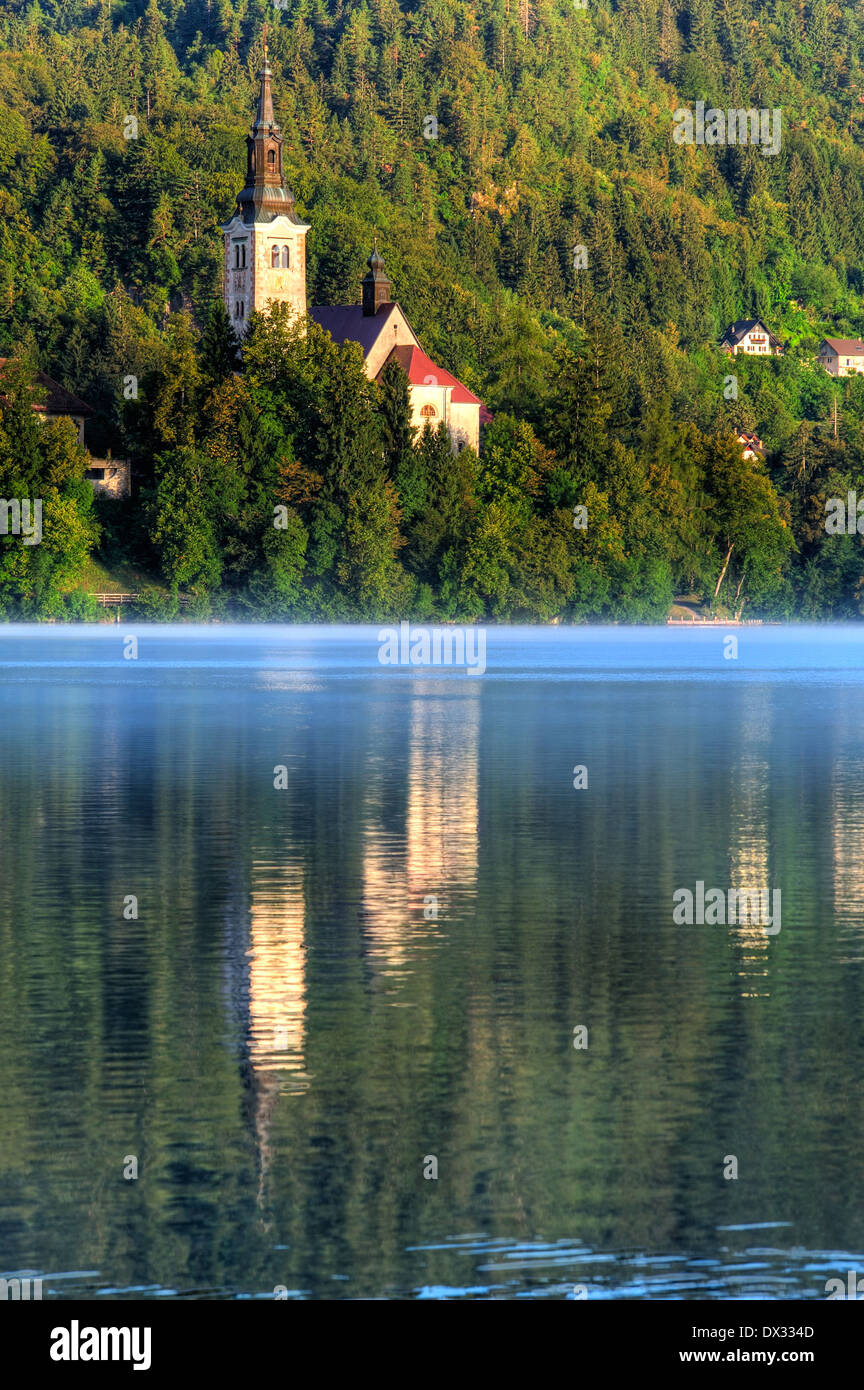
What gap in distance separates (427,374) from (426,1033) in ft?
444

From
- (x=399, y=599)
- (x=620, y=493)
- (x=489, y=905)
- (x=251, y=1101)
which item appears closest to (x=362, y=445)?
(x=399, y=599)

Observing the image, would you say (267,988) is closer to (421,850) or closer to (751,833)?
(421,850)

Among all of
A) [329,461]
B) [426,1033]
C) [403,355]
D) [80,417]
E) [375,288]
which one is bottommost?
[426,1033]

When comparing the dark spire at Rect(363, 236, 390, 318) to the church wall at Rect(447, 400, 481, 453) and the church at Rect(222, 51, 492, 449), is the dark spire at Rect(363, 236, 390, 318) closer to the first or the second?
the church at Rect(222, 51, 492, 449)

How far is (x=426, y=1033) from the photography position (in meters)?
15.8

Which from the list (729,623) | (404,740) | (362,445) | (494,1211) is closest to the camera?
(494,1211)

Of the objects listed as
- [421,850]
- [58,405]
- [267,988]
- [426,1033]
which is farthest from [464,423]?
[426,1033]

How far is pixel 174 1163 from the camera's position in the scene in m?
12.6

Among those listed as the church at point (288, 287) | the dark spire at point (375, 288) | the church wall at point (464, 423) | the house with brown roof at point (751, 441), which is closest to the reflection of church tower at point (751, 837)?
the church at point (288, 287)

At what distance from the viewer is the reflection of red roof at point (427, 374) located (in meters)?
148

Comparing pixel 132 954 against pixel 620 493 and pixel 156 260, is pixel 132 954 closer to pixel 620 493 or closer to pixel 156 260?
pixel 620 493

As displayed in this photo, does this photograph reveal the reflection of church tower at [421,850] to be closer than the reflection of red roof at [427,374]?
Yes

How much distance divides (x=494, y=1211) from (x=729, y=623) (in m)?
137

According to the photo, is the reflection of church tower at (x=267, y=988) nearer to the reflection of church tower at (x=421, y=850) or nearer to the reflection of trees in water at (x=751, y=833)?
the reflection of church tower at (x=421, y=850)
